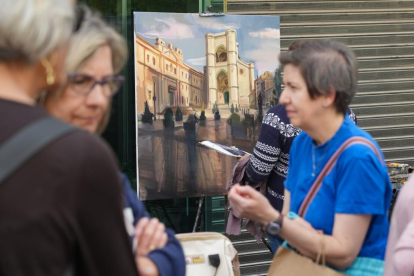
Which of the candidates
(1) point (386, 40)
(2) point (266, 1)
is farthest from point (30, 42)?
(1) point (386, 40)

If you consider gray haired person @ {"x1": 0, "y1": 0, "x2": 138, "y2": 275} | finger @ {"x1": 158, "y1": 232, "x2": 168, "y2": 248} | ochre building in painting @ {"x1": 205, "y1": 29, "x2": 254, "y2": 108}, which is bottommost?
finger @ {"x1": 158, "y1": 232, "x2": 168, "y2": 248}

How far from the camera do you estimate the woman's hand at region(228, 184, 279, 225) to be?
216 cm

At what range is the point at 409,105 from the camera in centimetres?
645

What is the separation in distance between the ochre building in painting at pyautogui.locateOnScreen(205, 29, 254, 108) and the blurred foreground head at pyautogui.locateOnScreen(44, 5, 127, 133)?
3.22 m

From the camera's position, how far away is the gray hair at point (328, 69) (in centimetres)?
233

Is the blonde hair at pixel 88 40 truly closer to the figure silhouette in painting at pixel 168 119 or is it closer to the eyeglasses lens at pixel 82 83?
the eyeglasses lens at pixel 82 83

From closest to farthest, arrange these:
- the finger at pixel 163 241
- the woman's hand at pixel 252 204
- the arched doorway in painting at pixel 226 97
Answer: the finger at pixel 163 241, the woman's hand at pixel 252 204, the arched doorway in painting at pixel 226 97

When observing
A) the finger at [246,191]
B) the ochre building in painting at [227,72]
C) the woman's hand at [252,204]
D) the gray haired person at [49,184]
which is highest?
the ochre building in painting at [227,72]

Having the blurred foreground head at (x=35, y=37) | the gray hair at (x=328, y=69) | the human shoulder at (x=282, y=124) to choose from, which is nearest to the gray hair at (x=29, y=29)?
the blurred foreground head at (x=35, y=37)

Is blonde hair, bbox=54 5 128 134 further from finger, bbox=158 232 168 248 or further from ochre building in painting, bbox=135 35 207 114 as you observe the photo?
ochre building in painting, bbox=135 35 207 114

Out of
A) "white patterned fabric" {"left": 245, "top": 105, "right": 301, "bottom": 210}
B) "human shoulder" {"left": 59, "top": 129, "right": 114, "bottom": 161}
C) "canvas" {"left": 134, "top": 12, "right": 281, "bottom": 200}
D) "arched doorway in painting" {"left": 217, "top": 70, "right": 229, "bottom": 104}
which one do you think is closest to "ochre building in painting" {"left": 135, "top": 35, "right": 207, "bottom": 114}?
"canvas" {"left": 134, "top": 12, "right": 281, "bottom": 200}

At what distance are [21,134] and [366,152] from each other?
4.79 ft

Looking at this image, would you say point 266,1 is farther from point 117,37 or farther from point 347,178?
point 117,37

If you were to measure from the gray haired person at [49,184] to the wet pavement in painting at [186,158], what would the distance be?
135 inches
